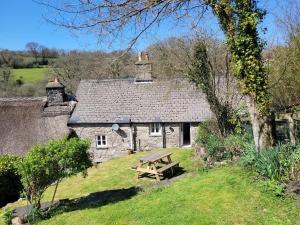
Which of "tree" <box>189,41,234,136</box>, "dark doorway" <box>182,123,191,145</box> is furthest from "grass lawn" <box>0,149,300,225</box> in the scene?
"dark doorway" <box>182,123,191,145</box>

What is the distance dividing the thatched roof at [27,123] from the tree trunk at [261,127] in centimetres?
1681

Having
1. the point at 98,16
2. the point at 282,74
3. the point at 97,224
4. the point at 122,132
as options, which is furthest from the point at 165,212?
the point at 122,132

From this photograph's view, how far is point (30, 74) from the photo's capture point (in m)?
61.1

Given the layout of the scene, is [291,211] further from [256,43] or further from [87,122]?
[87,122]

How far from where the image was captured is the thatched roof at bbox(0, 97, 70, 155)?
79.3 feet

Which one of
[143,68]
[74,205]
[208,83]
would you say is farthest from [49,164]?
[143,68]

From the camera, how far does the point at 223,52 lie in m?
17.4

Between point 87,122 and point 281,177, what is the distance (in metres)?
18.1

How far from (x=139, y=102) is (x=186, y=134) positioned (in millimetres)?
4232

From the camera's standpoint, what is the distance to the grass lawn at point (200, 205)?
27.5ft

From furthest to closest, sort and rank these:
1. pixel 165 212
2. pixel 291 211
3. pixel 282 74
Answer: pixel 282 74, pixel 165 212, pixel 291 211

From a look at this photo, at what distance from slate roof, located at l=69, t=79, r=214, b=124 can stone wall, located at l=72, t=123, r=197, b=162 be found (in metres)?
0.48

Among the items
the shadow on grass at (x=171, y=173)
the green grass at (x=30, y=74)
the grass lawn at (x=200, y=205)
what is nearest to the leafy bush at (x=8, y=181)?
the grass lawn at (x=200, y=205)

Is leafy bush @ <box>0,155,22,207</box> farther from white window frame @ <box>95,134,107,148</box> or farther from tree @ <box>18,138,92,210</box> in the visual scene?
white window frame @ <box>95,134,107,148</box>
